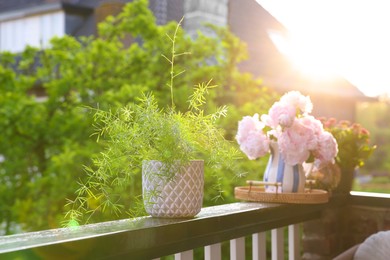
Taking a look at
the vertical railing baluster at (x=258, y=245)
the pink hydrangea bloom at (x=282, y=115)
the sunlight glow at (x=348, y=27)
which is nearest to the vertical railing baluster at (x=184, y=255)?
the vertical railing baluster at (x=258, y=245)

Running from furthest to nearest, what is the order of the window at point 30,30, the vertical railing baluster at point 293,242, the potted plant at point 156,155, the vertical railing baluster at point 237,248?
the window at point 30,30 < the vertical railing baluster at point 293,242 < the vertical railing baluster at point 237,248 < the potted plant at point 156,155

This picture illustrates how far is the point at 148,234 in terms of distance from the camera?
1650mm

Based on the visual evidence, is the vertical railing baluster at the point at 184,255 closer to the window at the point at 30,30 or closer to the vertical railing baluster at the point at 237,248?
the vertical railing baluster at the point at 237,248

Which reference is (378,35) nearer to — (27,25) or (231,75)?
(231,75)

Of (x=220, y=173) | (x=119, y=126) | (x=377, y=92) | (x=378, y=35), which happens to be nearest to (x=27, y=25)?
(x=378, y=35)

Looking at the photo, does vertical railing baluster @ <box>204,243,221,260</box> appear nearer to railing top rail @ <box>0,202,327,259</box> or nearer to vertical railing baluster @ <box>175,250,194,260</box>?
railing top rail @ <box>0,202,327,259</box>

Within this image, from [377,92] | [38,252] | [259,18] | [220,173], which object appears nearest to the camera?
[38,252]

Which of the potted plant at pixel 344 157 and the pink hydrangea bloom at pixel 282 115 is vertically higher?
the pink hydrangea bloom at pixel 282 115

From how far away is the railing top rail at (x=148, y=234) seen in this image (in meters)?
1.44

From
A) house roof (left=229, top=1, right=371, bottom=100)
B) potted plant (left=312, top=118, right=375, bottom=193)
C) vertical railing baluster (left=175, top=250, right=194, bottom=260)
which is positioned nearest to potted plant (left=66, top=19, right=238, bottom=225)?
vertical railing baluster (left=175, top=250, right=194, bottom=260)

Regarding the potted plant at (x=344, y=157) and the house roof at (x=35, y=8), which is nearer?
the potted plant at (x=344, y=157)

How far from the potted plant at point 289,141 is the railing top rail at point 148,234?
0.61 feet

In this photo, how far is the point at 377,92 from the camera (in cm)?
1373

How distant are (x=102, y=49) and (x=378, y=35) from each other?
105 inches
